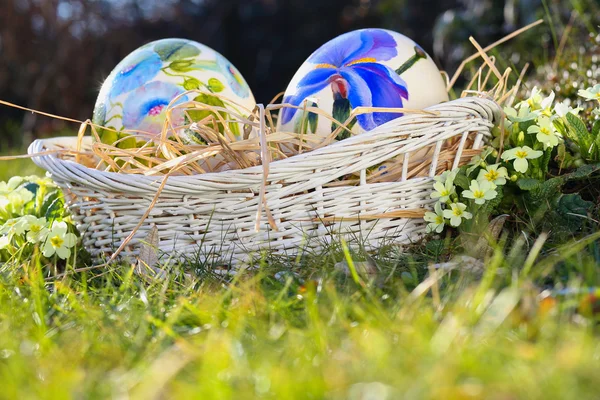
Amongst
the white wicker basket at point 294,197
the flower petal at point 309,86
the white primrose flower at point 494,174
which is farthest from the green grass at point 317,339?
the flower petal at point 309,86

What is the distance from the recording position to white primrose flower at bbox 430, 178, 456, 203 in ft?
5.63

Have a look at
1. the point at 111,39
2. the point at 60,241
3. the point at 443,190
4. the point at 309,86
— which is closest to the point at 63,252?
the point at 60,241

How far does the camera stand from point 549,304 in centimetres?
110

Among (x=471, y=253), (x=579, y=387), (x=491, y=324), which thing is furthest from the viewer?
(x=471, y=253)

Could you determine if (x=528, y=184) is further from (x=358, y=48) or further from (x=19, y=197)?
(x=19, y=197)

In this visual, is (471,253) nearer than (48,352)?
No

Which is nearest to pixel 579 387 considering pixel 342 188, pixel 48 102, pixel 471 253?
pixel 471 253

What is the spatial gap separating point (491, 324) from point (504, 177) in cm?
79

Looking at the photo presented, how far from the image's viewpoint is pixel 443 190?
1.73 metres

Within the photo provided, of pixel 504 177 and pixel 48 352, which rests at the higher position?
pixel 48 352

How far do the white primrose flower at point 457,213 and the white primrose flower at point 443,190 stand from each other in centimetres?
3

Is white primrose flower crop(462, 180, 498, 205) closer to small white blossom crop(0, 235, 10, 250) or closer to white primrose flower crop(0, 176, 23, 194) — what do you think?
small white blossom crop(0, 235, 10, 250)

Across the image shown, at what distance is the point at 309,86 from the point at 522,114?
1.94 feet

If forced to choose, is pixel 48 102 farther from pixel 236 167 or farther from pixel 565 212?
pixel 565 212
